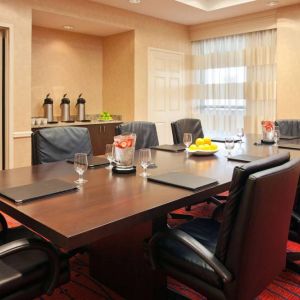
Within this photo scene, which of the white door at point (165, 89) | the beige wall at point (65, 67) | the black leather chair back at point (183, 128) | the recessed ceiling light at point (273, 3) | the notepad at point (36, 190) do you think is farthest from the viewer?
the white door at point (165, 89)

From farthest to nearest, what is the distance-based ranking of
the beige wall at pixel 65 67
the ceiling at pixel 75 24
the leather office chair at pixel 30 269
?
the beige wall at pixel 65 67
the ceiling at pixel 75 24
the leather office chair at pixel 30 269

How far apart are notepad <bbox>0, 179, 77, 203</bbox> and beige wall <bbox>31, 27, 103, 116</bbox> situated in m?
3.73

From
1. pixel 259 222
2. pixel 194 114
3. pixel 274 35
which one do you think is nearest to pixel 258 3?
pixel 274 35

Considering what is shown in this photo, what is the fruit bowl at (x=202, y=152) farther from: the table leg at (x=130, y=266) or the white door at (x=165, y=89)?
the white door at (x=165, y=89)

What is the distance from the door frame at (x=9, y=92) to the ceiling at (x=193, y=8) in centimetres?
138

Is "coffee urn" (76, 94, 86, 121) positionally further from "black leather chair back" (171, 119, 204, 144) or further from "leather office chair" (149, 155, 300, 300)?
"leather office chair" (149, 155, 300, 300)

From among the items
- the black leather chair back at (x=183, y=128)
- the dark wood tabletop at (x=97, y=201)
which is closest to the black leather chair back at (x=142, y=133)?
the black leather chair back at (x=183, y=128)

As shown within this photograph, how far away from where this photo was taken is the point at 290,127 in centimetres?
394

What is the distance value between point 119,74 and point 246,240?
190 inches

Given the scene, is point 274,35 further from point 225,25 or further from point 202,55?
point 202,55

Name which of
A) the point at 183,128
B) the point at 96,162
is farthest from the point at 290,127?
the point at 96,162

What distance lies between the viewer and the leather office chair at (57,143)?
250 cm

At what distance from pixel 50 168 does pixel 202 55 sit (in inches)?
187

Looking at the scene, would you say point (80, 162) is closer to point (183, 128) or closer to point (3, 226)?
point (3, 226)
